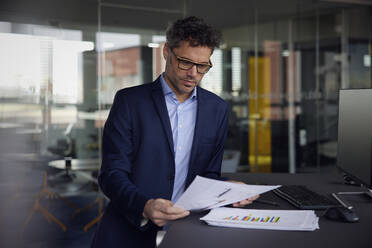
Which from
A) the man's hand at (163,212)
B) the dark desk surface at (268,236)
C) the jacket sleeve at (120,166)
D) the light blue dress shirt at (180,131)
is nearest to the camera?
the dark desk surface at (268,236)

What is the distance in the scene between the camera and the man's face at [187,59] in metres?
1.72

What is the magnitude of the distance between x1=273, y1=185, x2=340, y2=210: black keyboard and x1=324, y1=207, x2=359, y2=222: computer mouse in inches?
6.0

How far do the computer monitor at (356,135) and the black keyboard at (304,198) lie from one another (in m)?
0.17

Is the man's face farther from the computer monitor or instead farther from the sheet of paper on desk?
the computer monitor

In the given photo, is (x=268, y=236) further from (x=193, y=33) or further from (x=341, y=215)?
A: (x=193, y=33)

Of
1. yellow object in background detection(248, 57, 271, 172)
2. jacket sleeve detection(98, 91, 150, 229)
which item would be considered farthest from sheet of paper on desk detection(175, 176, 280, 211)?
yellow object in background detection(248, 57, 271, 172)

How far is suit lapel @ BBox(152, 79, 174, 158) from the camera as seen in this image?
1798mm

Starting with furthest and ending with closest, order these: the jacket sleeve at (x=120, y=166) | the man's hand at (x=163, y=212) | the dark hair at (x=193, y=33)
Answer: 1. the dark hair at (x=193, y=33)
2. the jacket sleeve at (x=120, y=166)
3. the man's hand at (x=163, y=212)

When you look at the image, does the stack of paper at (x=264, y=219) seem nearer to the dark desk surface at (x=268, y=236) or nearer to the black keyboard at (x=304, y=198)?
the dark desk surface at (x=268, y=236)

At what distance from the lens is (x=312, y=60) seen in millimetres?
7387

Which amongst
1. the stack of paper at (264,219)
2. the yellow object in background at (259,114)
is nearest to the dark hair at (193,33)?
the stack of paper at (264,219)

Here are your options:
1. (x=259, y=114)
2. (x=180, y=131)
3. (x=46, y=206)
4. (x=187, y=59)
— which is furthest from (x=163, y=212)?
(x=259, y=114)

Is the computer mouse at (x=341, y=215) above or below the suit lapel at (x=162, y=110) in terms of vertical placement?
below

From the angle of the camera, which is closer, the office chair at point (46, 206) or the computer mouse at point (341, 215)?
the computer mouse at point (341, 215)
